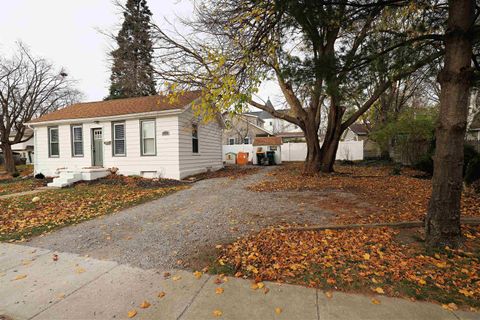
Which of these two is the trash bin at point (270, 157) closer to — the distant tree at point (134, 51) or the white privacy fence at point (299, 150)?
the white privacy fence at point (299, 150)

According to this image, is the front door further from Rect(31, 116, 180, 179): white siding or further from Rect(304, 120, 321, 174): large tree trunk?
Rect(304, 120, 321, 174): large tree trunk

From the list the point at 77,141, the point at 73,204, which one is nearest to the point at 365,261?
the point at 73,204

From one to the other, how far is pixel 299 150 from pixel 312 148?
40.4ft

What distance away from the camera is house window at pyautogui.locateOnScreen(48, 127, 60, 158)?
12.5m

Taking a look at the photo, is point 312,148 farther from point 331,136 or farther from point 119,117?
point 119,117

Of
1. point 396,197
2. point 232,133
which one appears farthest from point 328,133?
point 232,133

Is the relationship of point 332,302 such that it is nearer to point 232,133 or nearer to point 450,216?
point 450,216

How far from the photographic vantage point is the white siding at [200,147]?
36.0 ft

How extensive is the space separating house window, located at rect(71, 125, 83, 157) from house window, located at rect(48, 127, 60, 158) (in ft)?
3.89

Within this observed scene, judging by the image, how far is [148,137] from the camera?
11039mm

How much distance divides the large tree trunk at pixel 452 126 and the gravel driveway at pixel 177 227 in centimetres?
182

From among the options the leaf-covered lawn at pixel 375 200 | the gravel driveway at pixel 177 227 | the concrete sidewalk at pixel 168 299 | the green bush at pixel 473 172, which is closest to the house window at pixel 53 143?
the gravel driveway at pixel 177 227

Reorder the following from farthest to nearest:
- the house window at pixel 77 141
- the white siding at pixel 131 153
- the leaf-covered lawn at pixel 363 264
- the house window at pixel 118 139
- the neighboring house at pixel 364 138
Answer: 1. the neighboring house at pixel 364 138
2. the house window at pixel 77 141
3. the house window at pixel 118 139
4. the white siding at pixel 131 153
5. the leaf-covered lawn at pixel 363 264

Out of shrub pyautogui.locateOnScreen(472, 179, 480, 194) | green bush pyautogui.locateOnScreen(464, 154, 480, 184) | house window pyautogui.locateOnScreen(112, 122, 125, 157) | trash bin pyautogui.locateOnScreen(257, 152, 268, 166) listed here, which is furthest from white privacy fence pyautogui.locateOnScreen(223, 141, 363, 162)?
shrub pyautogui.locateOnScreen(472, 179, 480, 194)
